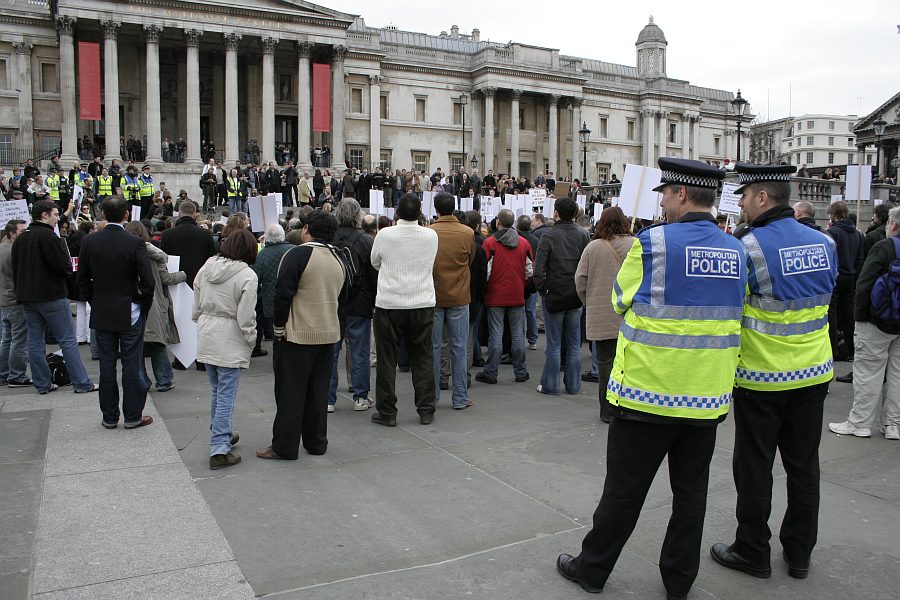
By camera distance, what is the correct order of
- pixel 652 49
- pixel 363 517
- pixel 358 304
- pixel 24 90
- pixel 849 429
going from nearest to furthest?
pixel 363 517 → pixel 849 429 → pixel 358 304 → pixel 24 90 → pixel 652 49

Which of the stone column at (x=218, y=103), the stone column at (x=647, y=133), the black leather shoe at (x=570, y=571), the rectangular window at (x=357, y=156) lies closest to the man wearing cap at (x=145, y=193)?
the stone column at (x=218, y=103)

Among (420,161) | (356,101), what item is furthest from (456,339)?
(420,161)

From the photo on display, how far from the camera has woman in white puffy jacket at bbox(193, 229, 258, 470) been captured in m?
6.45

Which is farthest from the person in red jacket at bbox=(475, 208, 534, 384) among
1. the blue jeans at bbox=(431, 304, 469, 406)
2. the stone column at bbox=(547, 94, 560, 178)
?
the stone column at bbox=(547, 94, 560, 178)

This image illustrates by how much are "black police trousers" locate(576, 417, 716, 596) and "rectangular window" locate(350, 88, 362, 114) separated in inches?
2059

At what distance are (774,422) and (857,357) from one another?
4017mm

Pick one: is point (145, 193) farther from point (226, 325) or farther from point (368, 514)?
point (368, 514)

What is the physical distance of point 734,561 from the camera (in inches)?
176

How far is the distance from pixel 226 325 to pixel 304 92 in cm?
4303

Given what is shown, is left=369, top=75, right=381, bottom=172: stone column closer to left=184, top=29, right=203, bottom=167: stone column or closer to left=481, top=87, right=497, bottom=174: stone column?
left=481, top=87, right=497, bottom=174: stone column

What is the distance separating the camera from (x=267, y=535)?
4906 millimetres

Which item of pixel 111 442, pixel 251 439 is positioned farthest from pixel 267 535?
pixel 111 442

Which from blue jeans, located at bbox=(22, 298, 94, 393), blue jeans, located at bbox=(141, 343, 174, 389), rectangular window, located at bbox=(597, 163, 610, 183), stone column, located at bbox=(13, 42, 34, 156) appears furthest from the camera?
rectangular window, located at bbox=(597, 163, 610, 183)

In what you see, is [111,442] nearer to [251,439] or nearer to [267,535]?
[251,439]
